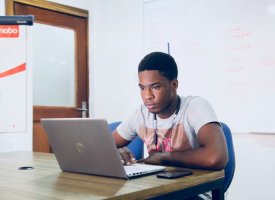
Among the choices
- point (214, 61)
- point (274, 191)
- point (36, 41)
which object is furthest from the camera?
point (36, 41)

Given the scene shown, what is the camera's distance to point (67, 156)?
126 cm

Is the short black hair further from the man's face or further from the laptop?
the laptop

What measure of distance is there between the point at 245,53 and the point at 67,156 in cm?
176

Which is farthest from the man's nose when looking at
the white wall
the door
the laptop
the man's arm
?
the door

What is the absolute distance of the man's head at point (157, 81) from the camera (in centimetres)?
160

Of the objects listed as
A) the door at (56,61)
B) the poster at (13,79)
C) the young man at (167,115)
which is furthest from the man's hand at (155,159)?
the door at (56,61)

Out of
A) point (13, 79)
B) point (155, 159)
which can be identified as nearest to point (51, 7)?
point (13, 79)

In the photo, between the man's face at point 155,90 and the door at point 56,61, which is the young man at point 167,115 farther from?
the door at point 56,61

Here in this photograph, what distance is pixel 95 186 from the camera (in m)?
1.01

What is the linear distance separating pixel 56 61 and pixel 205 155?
7.71ft

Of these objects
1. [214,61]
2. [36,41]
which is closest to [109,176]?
[214,61]

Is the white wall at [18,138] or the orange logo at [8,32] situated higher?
the orange logo at [8,32]

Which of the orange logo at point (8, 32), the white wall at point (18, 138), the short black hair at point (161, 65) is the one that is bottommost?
the white wall at point (18, 138)

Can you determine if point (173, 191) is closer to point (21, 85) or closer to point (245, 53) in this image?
point (245, 53)
